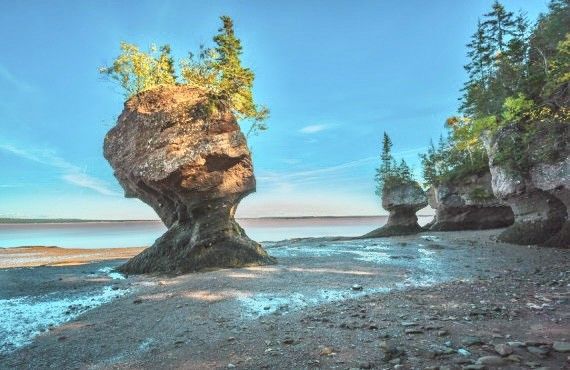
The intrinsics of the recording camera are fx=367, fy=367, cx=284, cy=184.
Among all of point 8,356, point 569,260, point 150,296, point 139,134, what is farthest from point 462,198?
point 8,356

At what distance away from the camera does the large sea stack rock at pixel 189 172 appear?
19750mm

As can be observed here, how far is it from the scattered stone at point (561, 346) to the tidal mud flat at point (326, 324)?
0.01 m

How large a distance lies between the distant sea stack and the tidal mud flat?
28.5 ft

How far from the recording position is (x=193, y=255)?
1973cm

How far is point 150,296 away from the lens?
42.3ft

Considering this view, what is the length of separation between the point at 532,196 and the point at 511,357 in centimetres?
2391

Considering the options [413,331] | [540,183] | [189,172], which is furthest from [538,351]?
[540,183]

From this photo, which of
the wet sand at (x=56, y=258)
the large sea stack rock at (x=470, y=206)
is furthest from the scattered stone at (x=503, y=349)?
the large sea stack rock at (x=470, y=206)

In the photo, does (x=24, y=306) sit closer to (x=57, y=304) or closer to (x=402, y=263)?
(x=57, y=304)

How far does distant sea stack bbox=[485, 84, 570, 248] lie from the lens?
70.1ft

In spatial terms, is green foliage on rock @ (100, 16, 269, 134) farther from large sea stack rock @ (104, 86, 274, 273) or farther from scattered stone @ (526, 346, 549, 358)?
scattered stone @ (526, 346, 549, 358)

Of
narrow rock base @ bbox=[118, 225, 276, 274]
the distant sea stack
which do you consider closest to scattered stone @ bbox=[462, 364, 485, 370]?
narrow rock base @ bbox=[118, 225, 276, 274]

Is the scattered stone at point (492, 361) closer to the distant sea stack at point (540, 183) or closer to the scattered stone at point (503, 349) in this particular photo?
the scattered stone at point (503, 349)

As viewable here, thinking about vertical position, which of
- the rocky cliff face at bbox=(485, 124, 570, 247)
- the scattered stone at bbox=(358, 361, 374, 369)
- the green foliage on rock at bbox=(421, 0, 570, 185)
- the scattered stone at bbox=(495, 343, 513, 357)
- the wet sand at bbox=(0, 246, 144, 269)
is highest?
the green foliage on rock at bbox=(421, 0, 570, 185)
